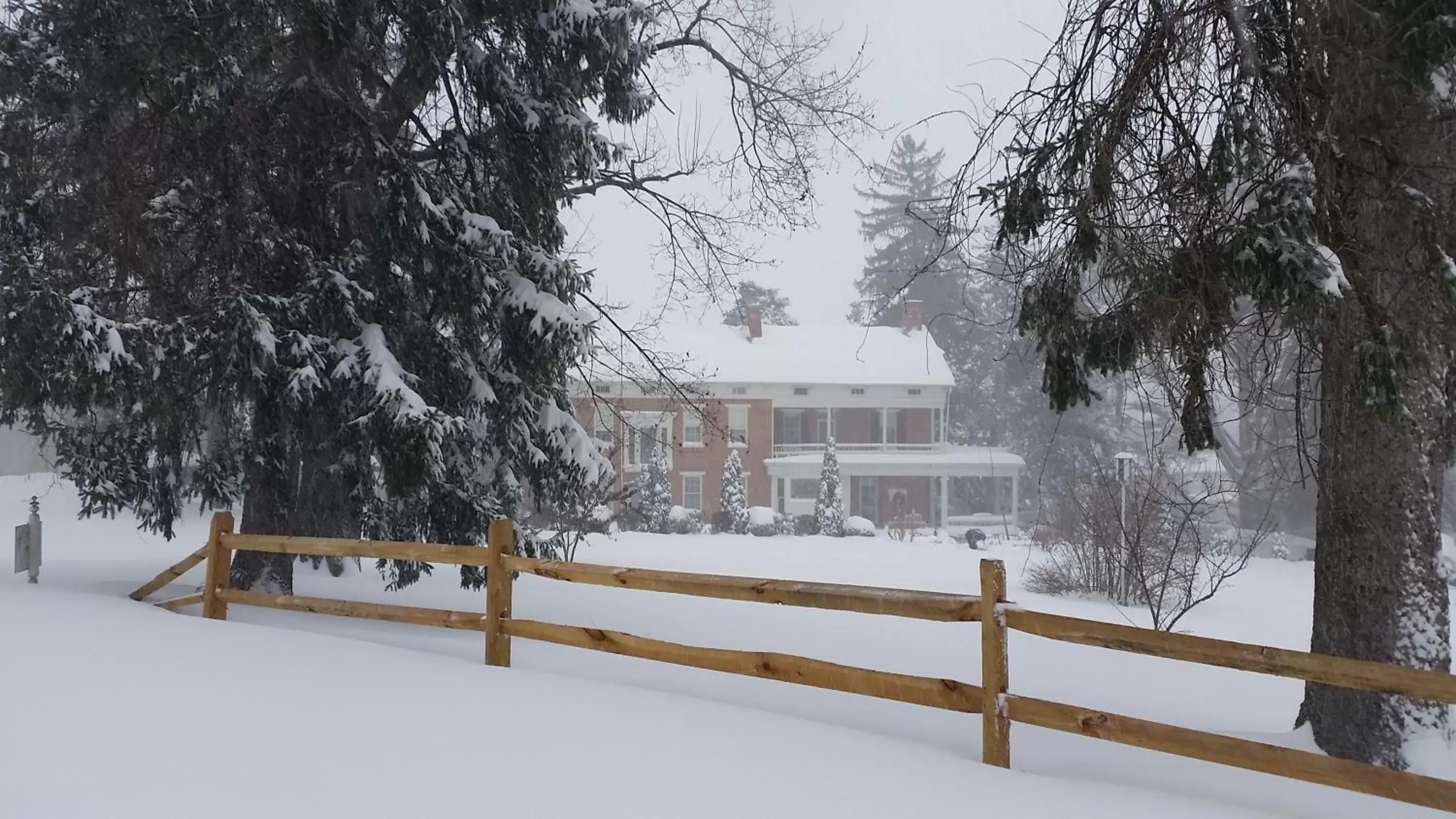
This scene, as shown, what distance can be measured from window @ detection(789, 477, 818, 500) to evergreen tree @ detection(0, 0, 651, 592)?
29.1m

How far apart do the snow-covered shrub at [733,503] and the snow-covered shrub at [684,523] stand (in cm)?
79

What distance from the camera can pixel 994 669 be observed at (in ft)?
16.4

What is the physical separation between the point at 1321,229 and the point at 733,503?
2947 cm

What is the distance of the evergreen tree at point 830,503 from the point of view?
33.9 metres

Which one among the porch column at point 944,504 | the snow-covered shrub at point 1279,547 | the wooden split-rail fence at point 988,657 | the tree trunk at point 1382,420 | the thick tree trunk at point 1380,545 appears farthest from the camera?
the porch column at point 944,504

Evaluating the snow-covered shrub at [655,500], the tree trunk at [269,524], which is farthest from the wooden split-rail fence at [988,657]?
the snow-covered shrub at [655,500]

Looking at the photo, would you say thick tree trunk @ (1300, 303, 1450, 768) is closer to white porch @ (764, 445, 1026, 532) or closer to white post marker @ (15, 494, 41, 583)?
white post marker @ (15, 494, 41, 583)

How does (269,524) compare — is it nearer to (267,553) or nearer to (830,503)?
(267,553)

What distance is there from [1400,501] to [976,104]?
133 inches

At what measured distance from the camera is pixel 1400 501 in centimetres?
594

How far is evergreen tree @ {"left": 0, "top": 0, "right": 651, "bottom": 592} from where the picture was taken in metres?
9.27

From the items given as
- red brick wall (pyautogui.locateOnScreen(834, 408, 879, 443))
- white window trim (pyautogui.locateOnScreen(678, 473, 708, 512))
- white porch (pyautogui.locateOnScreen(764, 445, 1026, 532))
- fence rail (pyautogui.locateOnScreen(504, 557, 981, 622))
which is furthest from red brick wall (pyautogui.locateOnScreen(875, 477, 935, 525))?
fence rail (pyautogui.locateOnScreen(504, 557, 981, 622))

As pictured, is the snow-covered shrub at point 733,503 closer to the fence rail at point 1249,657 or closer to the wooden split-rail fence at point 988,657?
the wooden split-rail fence at point 988,657

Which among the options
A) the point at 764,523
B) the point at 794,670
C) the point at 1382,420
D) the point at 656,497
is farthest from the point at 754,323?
the point at 794,670
